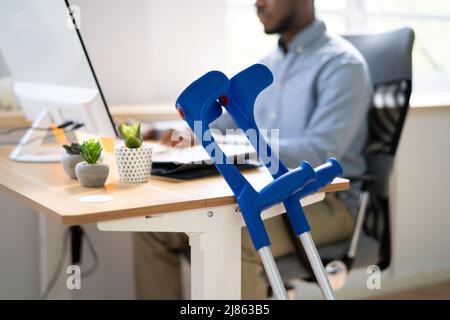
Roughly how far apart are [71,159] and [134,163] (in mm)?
153

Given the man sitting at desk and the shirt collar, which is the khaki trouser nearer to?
the man sitting at desk

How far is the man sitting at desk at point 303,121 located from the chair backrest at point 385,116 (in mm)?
41

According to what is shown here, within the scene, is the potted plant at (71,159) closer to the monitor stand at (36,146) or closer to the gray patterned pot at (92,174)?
the gray patterned pot at (92,174)

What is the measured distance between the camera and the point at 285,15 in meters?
2.20

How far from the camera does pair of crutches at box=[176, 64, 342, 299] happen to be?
3.81 feet

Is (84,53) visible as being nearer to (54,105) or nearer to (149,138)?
(54,105)

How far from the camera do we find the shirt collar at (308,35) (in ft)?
7.02

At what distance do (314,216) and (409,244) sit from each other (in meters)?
1.22

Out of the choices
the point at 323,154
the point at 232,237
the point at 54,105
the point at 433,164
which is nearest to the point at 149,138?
the point at 54,105

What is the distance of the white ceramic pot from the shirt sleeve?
20.3 inches

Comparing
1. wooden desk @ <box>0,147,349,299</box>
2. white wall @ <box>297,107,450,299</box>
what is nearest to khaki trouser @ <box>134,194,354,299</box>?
wooden desk @ <box>0,147,349,299</box>

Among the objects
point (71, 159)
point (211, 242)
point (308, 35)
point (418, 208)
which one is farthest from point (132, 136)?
→ point (418, 208)

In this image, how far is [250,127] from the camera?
48.8 inches

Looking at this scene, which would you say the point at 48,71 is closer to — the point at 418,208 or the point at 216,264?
the point at 216,264
